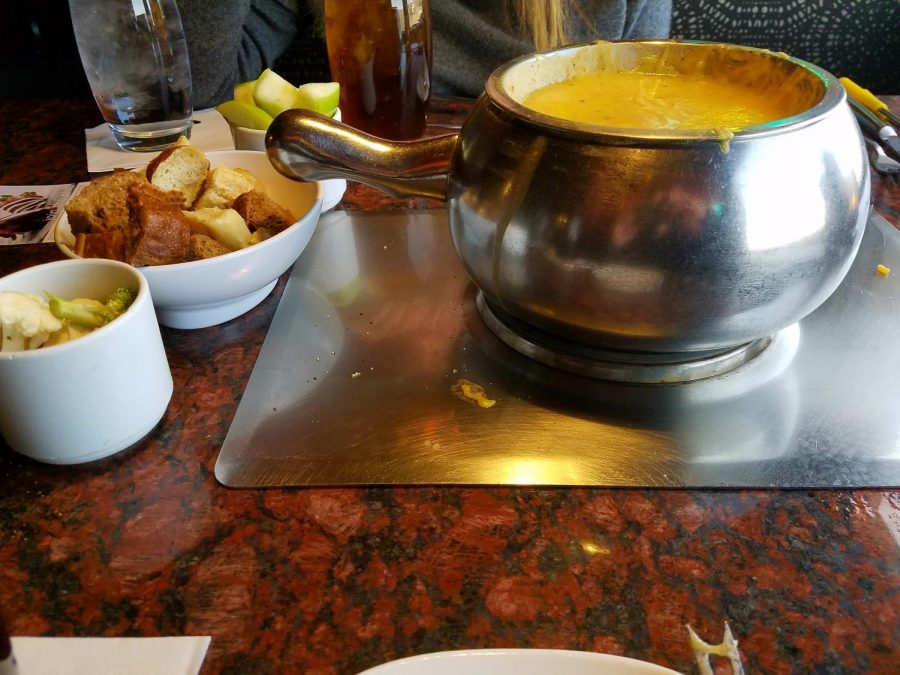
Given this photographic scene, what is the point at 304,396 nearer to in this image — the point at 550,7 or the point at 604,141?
the point at 604,141

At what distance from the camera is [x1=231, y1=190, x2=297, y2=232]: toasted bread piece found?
28.7 inches

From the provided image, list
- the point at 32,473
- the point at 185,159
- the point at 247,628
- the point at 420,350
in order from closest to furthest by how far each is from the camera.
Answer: the point at 247,628
the point at 32,473
the point at 420,350
the point at 185,159

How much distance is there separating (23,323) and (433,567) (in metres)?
0.33

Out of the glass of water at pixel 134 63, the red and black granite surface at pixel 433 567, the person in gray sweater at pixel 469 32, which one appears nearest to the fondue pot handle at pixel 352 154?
the red and black granite surface at pixel 433 567

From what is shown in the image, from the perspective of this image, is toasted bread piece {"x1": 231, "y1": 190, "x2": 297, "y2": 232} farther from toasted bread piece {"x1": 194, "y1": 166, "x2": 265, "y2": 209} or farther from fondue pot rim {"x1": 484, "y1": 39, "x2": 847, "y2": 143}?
fondue pot rim {"x1": 484, "y1": 39, "x2": 847, "y2": 143}

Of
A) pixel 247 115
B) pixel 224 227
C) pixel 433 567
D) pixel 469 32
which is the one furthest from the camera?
pixel 469 32

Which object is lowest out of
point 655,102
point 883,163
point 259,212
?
point 883,163

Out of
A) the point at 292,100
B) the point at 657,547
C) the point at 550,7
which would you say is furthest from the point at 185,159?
the point at 550,7

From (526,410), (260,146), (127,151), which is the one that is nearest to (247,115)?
(260,146)

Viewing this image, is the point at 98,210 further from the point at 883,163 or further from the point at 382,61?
the point at 883,163

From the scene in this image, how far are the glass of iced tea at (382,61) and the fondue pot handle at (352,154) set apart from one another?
1.23ft

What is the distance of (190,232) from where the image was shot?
69cm

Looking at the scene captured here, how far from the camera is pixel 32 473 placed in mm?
532

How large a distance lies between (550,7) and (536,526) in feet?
3.56
